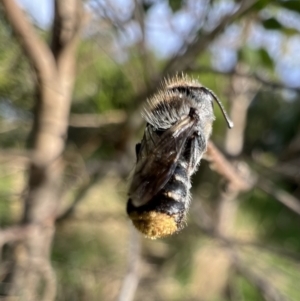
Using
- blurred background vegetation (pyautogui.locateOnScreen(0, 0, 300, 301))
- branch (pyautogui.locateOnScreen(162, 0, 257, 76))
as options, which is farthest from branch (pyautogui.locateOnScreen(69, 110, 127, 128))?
branch (pyautogui.locateOnScreen(162, 0, 257, 76))

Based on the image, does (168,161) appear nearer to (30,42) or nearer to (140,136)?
(30,42)

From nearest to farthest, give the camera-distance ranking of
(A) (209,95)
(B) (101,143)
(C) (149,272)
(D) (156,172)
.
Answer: (D) (156,172) < (A) (209,95) < (B) (101,143) < (C) (149,272)

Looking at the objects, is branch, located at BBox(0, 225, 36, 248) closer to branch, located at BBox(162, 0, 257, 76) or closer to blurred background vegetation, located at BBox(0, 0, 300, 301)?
blurred background vegetation, located at BBox(0, 0, 300, 301)

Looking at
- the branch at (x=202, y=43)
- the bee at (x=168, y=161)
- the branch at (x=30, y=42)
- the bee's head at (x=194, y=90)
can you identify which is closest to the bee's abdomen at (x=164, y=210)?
the bee at (x=168, y=161)

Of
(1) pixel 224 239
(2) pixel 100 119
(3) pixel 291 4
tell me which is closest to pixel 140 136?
(2) pixel 100 119

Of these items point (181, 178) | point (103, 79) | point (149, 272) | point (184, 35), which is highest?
point (181, 178)

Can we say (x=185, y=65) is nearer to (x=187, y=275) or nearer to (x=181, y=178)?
(x=181, y=178)

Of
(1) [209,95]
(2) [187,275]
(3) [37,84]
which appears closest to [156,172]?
(1) [209,95]
